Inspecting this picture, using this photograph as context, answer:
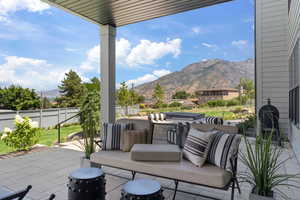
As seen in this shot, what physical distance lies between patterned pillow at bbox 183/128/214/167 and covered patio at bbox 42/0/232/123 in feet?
8.16

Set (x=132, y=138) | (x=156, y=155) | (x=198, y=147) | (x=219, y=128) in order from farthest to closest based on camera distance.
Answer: (x=132, y=138), (x=219, y=128), (x=156, y=155), (x=198, y=147)

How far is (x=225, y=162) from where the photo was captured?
77.3 inches

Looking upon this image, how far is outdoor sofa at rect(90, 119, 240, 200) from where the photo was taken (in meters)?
1.84

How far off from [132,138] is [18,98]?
11.8m

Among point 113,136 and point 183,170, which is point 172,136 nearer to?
point 183,170

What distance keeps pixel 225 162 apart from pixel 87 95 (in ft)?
19.1

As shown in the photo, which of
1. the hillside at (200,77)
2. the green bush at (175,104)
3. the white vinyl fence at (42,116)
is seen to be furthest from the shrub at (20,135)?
the hillside at (200,77)

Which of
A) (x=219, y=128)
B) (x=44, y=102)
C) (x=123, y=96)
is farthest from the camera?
(x=44, y=102)

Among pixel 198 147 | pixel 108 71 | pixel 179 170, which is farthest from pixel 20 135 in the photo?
pixel 198 147

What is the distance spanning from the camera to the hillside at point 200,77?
23797 mm

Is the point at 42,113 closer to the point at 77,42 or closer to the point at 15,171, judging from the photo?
the point at 15,171

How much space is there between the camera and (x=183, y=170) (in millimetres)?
1982

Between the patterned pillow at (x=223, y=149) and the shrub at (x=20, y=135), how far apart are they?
421 cm

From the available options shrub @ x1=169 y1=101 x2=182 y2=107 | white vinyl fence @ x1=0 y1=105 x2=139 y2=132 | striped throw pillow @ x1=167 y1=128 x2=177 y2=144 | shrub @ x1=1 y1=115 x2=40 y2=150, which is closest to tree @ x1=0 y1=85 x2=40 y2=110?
white vinyl fence @ x1=0 y1=105 x2=139 y2=132
